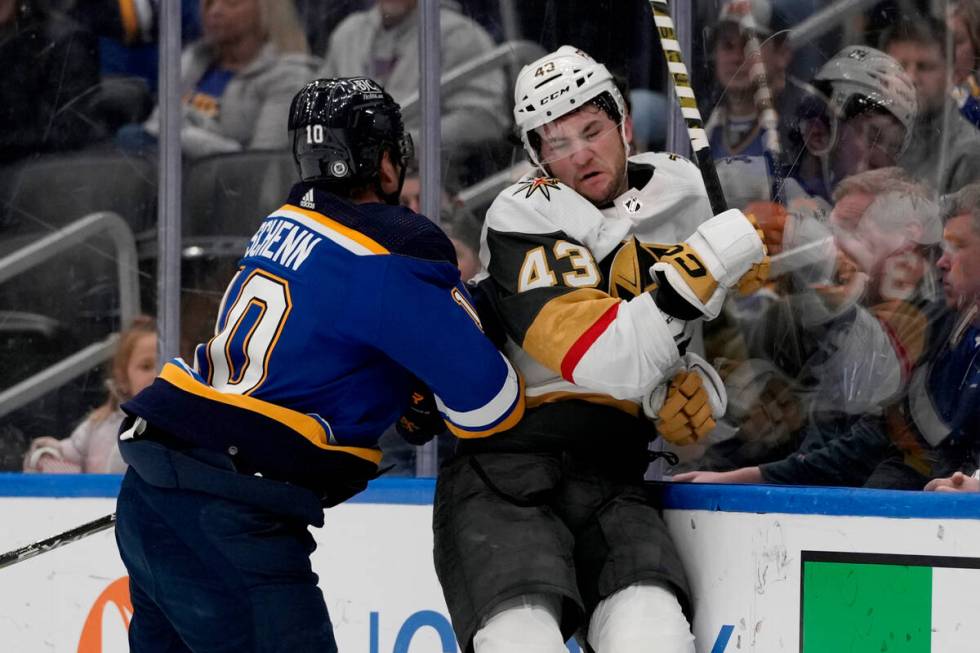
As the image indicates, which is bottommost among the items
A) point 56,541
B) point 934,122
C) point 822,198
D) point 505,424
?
point 56,541

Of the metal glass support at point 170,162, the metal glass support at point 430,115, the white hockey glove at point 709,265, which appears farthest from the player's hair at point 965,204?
the metal glass support at point 170,162

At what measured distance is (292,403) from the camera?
7.23 ft

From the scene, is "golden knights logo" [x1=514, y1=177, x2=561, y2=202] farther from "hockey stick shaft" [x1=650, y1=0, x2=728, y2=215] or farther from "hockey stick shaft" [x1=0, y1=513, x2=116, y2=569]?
"hockey stick shaft" [x1=0, y1=513, x2=116, y2=569]

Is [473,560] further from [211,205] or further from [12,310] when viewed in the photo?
[12,310]

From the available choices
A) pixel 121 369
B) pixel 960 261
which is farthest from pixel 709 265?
pixel 121 369

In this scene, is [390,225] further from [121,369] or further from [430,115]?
[121,369]

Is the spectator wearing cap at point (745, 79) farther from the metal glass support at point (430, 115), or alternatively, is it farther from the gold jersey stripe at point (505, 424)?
the gold jersey stripe at point (505, 424)

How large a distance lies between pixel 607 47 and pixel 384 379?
109 cm

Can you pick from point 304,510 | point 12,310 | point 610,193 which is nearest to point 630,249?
point 610,193

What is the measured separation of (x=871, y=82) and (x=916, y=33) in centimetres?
11

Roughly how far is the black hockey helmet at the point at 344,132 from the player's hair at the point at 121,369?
134 cm

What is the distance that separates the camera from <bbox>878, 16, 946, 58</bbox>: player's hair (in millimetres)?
2590

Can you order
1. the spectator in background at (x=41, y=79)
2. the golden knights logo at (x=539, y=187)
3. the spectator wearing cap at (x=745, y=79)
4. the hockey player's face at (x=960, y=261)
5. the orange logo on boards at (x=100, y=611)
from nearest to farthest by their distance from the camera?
the golden knights logo at (x=539, y=187) < the hockey player's face at (x=960, y=261) < the spectator wearing cap at (x=745, y=79) < the orange logo on boards at (x=100, y=611) < the spectator in background at (x=41, y=79)

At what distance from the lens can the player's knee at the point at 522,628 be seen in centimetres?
211
